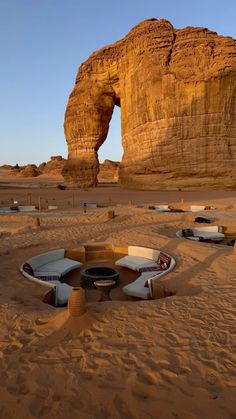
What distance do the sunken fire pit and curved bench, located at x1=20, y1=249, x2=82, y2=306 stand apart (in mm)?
738

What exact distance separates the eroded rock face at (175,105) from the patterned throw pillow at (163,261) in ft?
74.2

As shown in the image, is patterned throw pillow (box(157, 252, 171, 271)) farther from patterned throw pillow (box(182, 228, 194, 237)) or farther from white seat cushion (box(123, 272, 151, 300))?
patterned throw pillow (box(182, 228, 194, 237))

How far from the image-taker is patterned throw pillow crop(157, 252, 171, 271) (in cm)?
837

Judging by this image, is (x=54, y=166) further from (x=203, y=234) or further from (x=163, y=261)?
(x=163, y=261)

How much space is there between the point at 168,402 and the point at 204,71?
31116mm

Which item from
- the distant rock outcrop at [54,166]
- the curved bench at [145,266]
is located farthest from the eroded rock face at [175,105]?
the distant rock outcrop at [54,166]

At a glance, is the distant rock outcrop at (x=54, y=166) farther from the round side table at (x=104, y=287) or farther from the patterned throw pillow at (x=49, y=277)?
the round side table at (x=104, y=287)

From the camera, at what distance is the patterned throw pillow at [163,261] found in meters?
8.37

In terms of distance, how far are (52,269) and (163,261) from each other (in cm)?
348

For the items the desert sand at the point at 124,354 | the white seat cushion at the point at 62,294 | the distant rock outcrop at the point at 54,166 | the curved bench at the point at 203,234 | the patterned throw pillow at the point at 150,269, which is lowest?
the white seat cushion at the point at 62,294

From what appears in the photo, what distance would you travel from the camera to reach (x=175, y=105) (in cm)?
2958

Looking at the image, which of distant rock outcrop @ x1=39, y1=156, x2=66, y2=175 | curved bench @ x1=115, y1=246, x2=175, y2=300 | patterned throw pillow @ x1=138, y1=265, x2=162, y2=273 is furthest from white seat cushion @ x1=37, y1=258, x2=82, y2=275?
distant rock outcrop @ x1=39, y1=156, x2=66, y2=175

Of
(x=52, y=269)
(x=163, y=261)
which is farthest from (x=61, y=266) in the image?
(x=163, y=261)

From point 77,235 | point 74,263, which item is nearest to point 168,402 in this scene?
point 74,263
